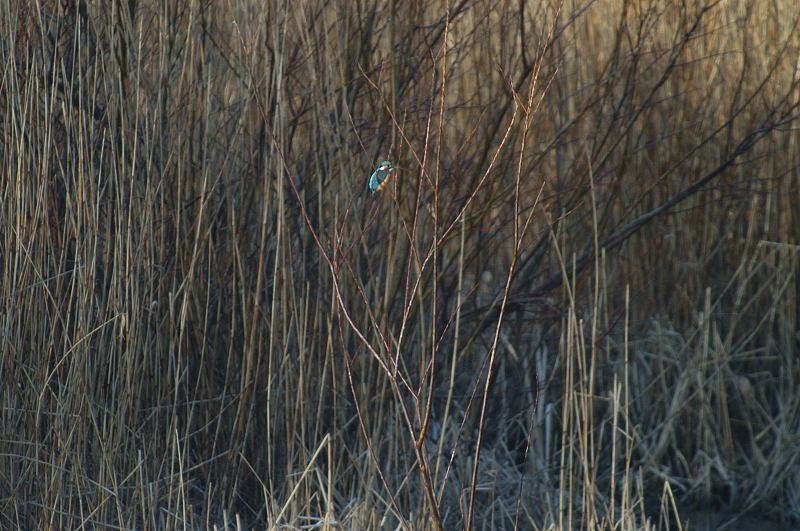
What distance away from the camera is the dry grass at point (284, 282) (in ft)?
8.46

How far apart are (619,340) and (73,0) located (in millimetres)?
2274

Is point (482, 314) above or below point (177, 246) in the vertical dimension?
below

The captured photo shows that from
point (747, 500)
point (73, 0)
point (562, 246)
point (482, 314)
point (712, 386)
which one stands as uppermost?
point (73, 0)

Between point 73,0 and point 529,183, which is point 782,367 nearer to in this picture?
point 529,183

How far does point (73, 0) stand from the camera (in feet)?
9.18

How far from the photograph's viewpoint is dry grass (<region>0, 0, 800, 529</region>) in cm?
258

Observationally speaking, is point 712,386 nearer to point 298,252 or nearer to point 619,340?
point 619,340

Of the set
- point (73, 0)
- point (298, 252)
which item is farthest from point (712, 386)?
point (73, 0)

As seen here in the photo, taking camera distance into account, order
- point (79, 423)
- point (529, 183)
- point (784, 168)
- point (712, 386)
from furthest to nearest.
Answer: point (784, 168)
point (712, 386)
point (529, 183)
point (79, 423)

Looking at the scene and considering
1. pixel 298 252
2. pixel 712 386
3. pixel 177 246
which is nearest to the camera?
pixel 177 246

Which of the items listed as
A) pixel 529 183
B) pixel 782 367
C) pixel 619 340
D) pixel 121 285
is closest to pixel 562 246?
pixel 529 183

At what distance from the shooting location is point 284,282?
2.78 metres

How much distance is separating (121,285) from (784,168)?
2.68 m

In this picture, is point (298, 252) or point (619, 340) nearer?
point (298, 252)
